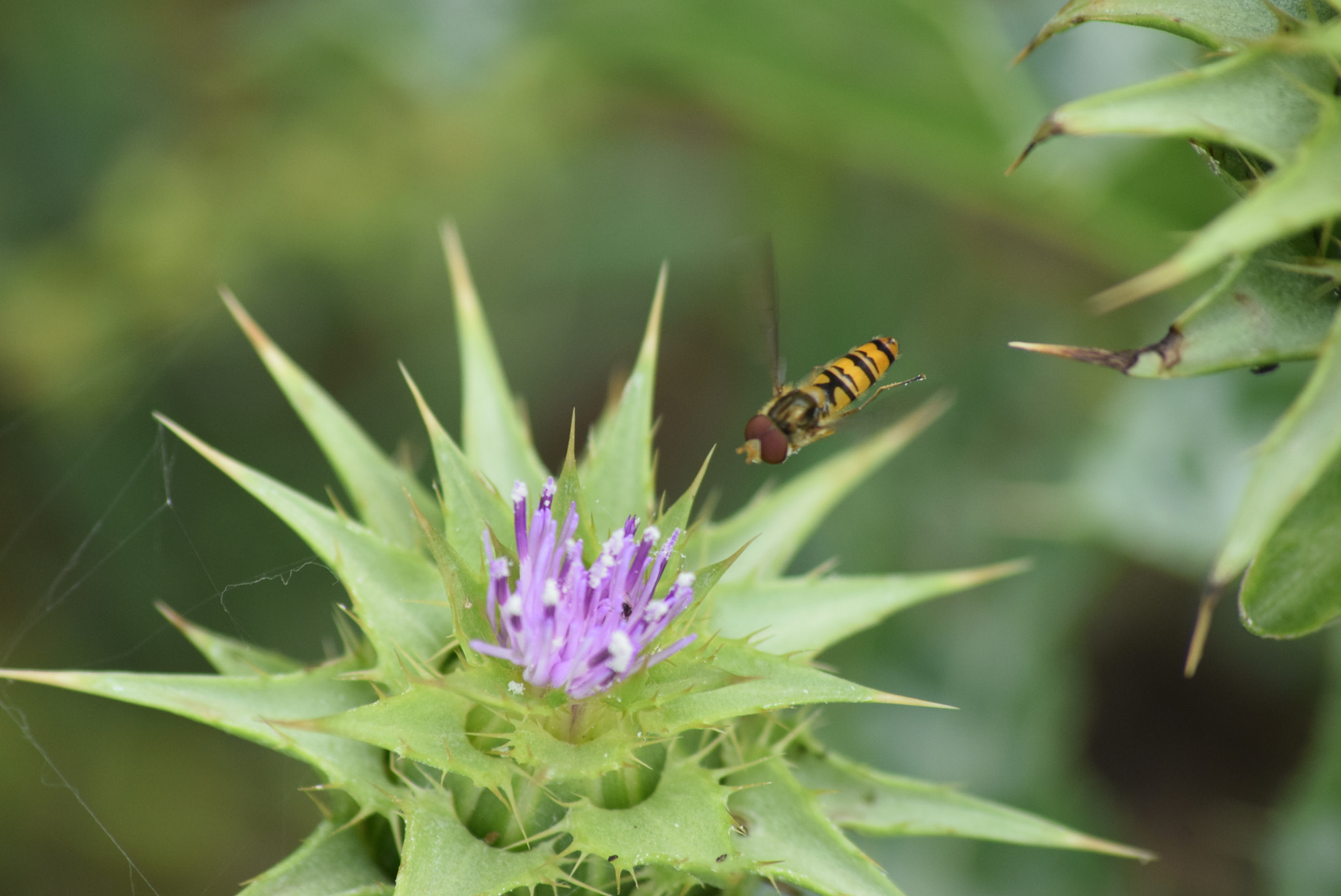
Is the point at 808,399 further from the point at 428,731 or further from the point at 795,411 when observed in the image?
the point at 428,731

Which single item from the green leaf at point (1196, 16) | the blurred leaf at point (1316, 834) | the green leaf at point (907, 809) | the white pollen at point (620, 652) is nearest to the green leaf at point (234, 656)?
the white pollen at point (620, 652)

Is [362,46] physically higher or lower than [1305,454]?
higher

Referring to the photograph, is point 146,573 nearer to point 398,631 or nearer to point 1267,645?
point 398,631

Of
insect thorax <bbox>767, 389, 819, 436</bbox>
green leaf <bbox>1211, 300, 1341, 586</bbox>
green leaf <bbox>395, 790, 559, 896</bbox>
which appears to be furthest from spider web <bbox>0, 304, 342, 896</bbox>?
green leaf <bbox>1211, 300, 1341, 586</bbox>

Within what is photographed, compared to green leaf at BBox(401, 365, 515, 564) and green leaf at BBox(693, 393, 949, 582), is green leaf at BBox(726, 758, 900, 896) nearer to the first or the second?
green leaf at BBox(693, 393, 949, 582)

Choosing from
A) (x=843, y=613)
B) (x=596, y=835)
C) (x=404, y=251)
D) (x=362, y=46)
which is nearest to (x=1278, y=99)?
(x=843, y=613)

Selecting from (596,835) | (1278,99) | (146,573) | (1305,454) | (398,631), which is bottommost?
(146,573)
